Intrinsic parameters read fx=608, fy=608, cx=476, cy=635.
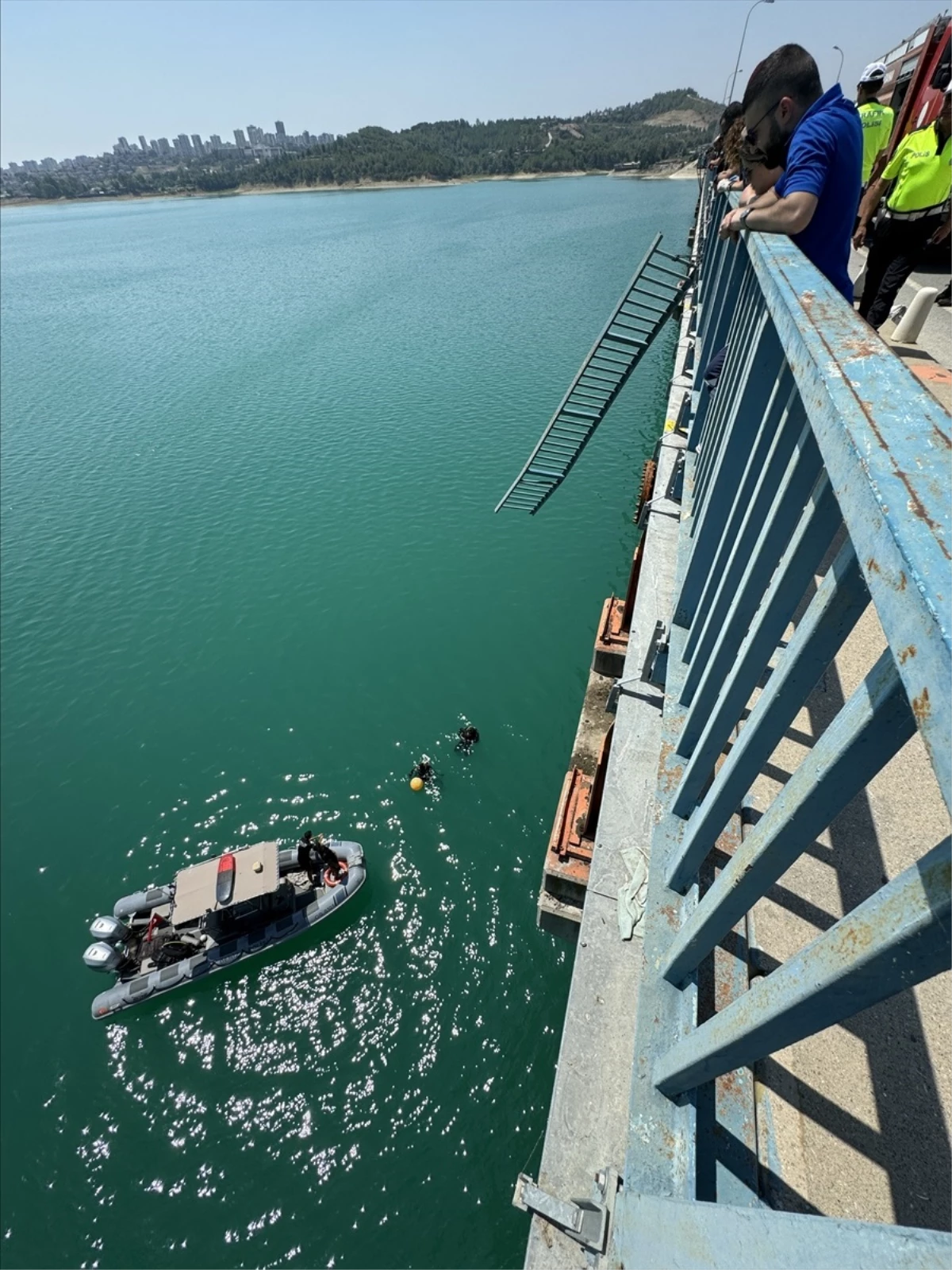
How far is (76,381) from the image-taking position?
41.8 meters

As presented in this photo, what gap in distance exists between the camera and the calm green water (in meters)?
9.70

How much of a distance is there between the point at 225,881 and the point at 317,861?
2.04m

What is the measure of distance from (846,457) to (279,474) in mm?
30183

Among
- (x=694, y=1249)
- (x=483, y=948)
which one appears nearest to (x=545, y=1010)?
(x=483, y=948)

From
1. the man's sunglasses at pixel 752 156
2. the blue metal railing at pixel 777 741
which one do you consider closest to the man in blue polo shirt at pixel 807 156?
the man's sunglasses at pixel 752 156

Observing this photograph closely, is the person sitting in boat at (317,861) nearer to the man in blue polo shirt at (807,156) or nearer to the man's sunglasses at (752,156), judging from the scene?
the man in blue polo shirt at (807,156)

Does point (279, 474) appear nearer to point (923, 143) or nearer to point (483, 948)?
point (483, 948)

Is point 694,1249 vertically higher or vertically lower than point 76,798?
higher

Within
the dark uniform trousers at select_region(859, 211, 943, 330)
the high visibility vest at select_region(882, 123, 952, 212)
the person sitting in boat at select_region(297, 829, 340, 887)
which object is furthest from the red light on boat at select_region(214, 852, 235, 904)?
the high visibility vest at select_region(882, 123, 952, 212)

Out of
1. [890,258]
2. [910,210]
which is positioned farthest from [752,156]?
[890,258]

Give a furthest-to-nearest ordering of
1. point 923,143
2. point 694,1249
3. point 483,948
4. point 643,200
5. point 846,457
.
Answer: point 643,200 < point 483,948 < point 923,143 < point 694,1249 < point 846,457

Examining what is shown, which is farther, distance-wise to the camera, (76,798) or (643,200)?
(643,200)

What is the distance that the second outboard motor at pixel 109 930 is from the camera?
1188cm

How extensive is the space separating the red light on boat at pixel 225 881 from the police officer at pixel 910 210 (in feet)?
42.4
